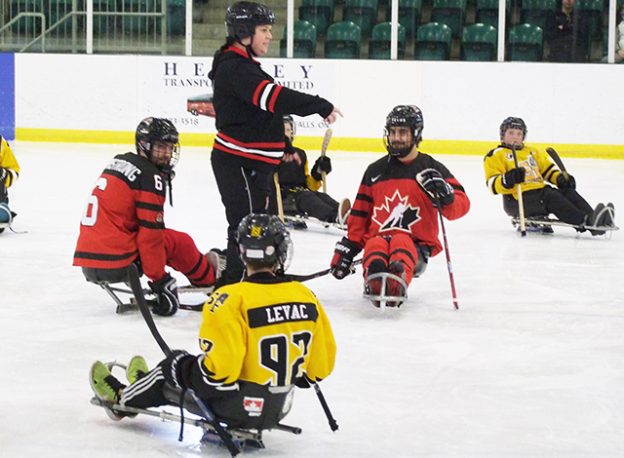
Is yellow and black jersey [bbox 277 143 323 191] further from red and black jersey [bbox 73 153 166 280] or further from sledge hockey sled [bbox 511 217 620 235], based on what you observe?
red and black jersey [bbox 73 153 166 280]

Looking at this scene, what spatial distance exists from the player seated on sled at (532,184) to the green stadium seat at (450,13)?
600cm

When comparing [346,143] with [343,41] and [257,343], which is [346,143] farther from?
[257,343]

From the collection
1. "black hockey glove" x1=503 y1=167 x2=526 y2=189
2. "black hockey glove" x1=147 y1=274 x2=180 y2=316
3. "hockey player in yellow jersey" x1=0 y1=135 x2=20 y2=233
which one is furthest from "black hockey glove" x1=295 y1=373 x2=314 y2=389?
"black hockey glove" x1=503 y1=167 x2=526 y2=189

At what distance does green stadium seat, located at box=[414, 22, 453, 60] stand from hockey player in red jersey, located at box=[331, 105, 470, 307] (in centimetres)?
804

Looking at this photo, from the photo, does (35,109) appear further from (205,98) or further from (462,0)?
(462,0)

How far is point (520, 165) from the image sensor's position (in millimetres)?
7715

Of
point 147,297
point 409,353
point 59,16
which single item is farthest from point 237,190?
point 59,16

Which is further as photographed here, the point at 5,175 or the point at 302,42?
the point at 302,42

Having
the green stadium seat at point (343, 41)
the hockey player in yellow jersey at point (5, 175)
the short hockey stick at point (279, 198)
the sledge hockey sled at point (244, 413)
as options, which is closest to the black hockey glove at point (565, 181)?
the short hockey stick at point (279, 198)

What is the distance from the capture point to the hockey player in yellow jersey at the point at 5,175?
274 inches

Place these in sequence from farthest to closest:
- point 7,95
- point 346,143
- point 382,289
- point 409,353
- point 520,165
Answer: point 7,95
point 346,143
point 520,165
point 382,289
point 409,353

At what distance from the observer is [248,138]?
507cm

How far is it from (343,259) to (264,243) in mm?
2173

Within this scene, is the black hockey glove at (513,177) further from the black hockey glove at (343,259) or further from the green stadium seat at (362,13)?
the green stadium seat at (362,13)
